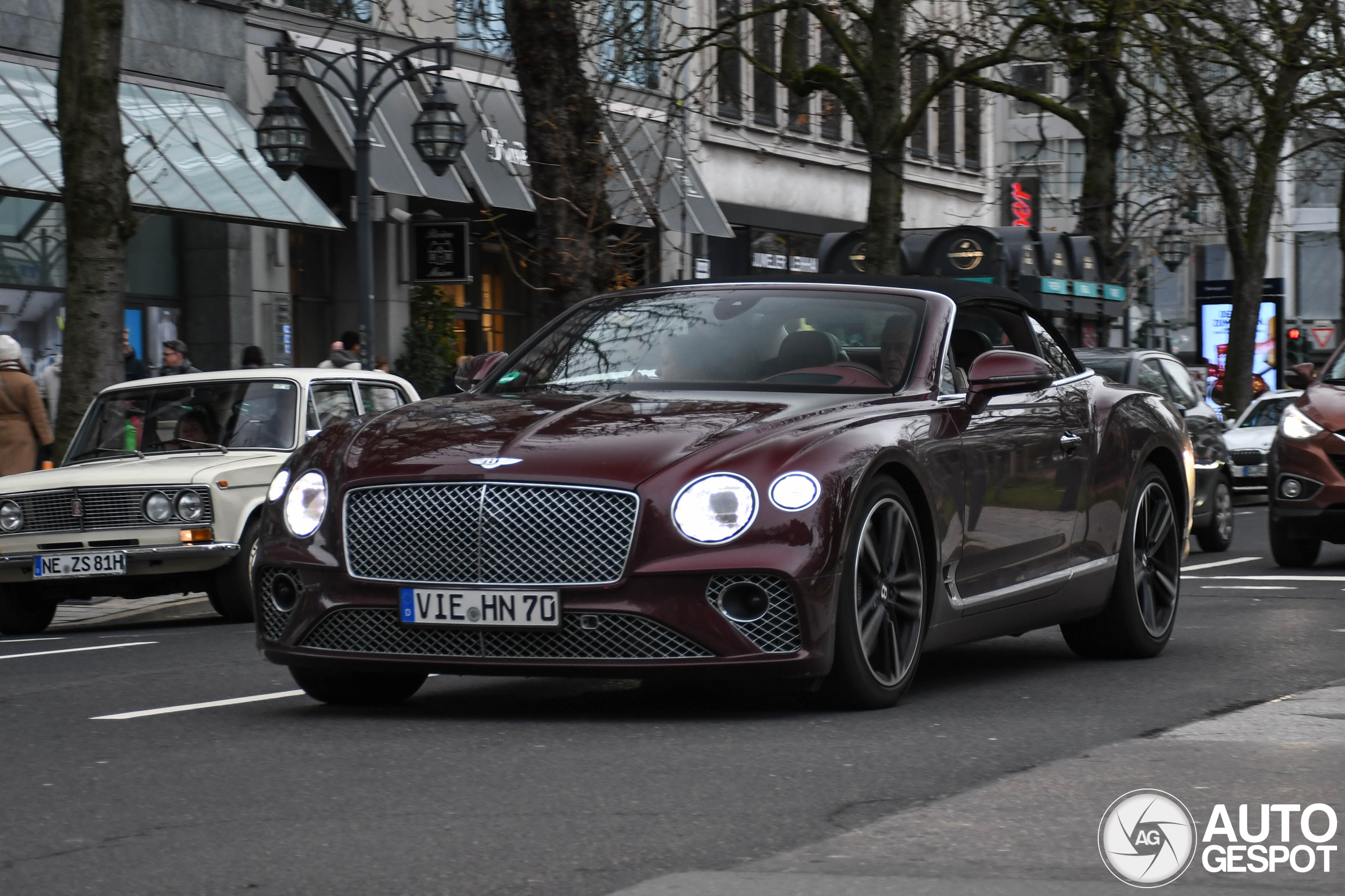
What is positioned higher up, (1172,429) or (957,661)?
(1172,429)

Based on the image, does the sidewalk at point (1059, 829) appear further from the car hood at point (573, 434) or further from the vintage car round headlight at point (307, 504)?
the vintage car round headlight at point (307, 504)

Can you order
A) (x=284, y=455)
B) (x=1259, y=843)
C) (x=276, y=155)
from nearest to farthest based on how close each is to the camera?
(x=1259, y=843) → (x=284, y=455) → (x=276, y=155)

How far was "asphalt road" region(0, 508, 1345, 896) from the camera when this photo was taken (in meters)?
4.77

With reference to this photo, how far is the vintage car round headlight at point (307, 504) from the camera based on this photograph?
7117mm

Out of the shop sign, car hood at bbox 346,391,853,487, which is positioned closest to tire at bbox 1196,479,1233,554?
the shop sign

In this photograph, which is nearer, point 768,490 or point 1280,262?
point 768,490

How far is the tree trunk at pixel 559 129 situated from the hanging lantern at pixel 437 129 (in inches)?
200

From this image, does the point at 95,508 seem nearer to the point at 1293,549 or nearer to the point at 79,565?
Result: the point at 79,565

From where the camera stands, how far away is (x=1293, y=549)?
15812 mm

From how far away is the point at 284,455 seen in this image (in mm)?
13406

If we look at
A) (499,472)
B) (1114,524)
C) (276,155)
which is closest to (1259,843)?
(499,472)

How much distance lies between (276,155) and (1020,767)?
17362 millimetres

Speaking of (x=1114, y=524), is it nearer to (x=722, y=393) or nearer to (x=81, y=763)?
(x=722, y=393)

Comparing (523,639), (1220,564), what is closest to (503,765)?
(523,639)
